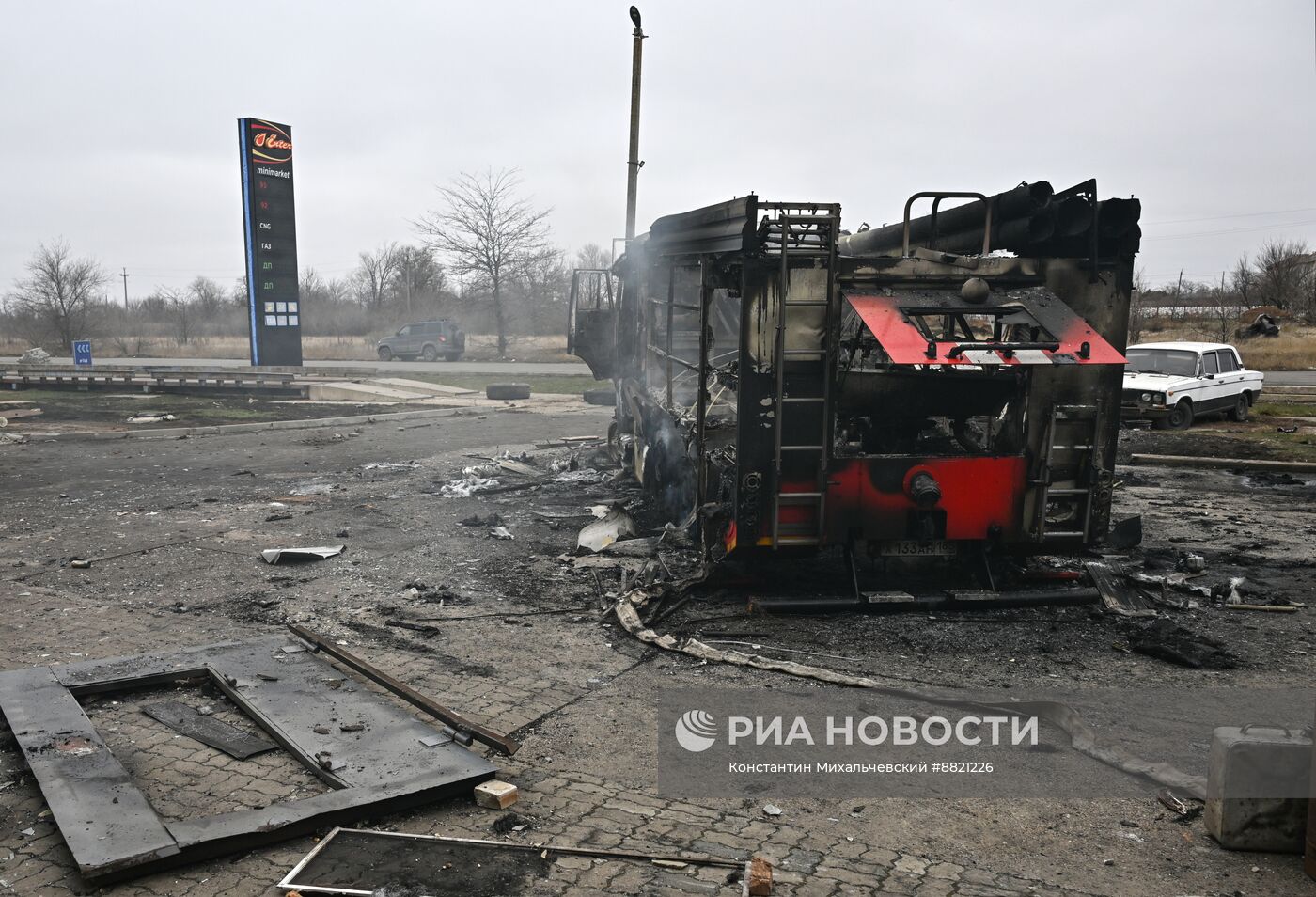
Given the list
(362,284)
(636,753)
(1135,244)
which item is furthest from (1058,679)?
(362,284)

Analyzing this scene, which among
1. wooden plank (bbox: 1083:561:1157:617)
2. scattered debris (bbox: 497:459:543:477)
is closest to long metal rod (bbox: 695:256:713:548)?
wooden plank (bbox: 1083:561:1157:617)

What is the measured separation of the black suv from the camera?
37906 mm

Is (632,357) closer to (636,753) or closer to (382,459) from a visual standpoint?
(382,459)

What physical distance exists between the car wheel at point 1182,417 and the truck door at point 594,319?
1072 cm

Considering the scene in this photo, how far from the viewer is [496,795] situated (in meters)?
3.88

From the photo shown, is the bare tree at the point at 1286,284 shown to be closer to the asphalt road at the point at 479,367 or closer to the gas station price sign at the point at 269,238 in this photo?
the asphalt road at the point at 479,367

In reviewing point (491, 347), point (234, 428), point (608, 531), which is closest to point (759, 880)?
point (608, 531)

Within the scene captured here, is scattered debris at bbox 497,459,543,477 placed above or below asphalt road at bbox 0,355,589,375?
below

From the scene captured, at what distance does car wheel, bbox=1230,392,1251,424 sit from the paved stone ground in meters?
13.5

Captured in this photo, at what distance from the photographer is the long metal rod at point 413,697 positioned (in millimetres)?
4348

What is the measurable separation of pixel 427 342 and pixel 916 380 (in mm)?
33708

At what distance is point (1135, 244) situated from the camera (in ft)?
21.1
